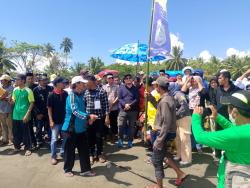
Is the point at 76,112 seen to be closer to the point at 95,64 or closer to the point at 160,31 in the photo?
the point at 160,31

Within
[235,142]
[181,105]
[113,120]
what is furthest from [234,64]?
[235,142]

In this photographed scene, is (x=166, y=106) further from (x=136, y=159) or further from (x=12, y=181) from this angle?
(x=12, y=181)

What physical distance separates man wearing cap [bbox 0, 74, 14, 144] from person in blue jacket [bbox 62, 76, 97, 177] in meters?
3.01

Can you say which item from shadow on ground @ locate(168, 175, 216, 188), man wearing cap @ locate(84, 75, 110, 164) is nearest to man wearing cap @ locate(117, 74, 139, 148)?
man wearing cap @ locate(84, 75, 110, 164)

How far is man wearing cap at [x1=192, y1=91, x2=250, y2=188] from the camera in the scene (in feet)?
7.18

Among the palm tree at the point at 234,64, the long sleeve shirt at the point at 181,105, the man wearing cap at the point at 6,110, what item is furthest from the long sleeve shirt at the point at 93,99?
the palm tree at the point at 234,64

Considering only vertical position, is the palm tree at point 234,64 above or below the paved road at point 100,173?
above

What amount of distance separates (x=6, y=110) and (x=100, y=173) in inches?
141

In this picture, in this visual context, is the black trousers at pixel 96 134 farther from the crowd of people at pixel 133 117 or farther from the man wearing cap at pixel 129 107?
the man wearing cap at pixel 129 107

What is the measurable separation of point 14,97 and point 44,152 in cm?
156

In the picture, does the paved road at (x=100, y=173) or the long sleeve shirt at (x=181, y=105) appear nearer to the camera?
the paved road at (x=100, y=173)

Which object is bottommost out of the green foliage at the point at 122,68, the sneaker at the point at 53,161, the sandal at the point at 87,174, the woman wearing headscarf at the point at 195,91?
the sandal at the point at 87,174

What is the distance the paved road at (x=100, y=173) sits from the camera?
505 centimetres

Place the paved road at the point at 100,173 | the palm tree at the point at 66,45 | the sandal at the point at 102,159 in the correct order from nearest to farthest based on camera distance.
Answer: the paved road at the point at 100,173, the sandal at the point at 102,159, the palm tree at the point at 66,45
